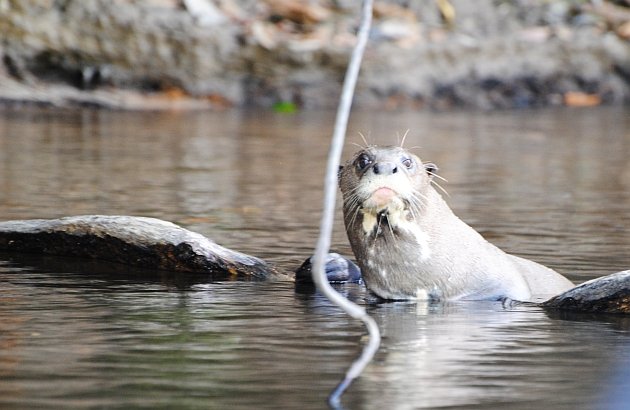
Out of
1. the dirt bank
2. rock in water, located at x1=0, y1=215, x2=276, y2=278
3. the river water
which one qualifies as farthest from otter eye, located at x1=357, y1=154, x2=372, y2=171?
the dirt bank

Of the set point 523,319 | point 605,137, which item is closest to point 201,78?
point 605,137

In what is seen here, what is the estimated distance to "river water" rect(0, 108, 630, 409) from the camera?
5.16 meters

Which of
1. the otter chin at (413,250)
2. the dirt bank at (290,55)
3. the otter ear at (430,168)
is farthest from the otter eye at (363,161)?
the dirt bank at (290,55)

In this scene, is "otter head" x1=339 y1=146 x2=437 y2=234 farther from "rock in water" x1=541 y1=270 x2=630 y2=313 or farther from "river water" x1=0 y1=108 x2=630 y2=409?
"rock in water" x1=541 y1=270 x2=630 y2=313

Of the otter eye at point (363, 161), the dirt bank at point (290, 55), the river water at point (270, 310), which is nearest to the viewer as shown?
the river water at point (270, 310)

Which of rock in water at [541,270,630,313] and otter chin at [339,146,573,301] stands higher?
otter chin at [339,146,573,301]

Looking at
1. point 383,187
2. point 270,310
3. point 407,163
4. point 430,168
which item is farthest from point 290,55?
point 270,310

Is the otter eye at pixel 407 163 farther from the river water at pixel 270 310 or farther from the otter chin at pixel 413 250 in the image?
A: the river water at pixel 270 310

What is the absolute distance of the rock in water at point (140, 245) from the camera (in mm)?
8430

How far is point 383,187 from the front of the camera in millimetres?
7461

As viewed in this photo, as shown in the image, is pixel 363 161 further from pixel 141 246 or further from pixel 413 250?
pixel 141 246

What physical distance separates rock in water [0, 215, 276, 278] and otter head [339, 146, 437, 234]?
84 centimetres

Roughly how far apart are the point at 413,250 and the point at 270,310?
0.95 metres

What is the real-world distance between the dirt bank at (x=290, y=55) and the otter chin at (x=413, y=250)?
15.7 m
